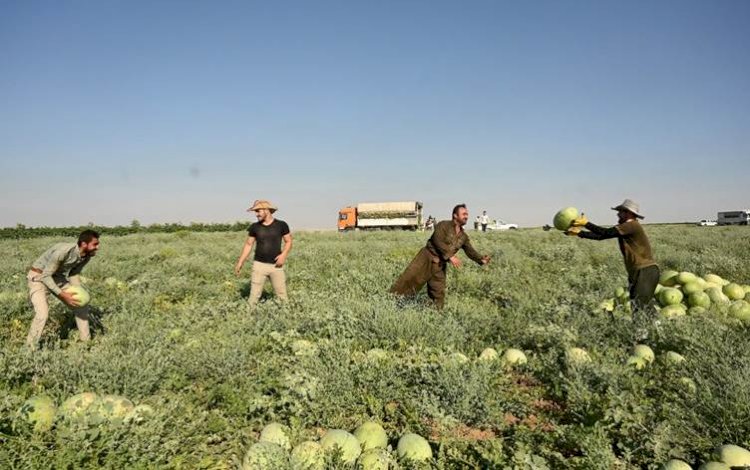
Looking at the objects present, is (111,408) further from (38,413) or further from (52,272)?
(52,272)

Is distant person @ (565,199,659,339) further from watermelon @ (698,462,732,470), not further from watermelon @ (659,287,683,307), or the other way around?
watermelon @ (698,462,732,470)

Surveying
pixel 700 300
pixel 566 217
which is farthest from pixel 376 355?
Result: pixel 700 300

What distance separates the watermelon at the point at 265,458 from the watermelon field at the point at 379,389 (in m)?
0.01

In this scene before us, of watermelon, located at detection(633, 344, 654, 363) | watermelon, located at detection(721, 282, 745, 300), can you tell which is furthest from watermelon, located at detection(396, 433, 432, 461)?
watermelon, located at detection(721, 282, 745, 300)

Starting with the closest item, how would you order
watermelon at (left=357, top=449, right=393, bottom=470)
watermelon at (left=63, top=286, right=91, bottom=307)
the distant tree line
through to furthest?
watermelon at (left=357, top=449, right=393, bottom=470)
watermelon at (left=63, top=286, right=91, bottom=307)
the distant tree line

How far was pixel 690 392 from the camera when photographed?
447cm

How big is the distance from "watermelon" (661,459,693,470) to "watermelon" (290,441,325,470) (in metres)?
2.45

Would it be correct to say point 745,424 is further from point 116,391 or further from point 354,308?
point 116,391

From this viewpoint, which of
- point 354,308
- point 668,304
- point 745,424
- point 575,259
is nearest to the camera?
point 745,424

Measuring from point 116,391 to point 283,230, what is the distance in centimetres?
434

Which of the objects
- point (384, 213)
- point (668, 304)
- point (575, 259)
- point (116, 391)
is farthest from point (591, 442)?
point (384, 213)

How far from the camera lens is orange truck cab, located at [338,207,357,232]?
52.2 meters

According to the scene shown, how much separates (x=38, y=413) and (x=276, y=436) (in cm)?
188

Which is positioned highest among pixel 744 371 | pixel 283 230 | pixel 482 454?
pixel 283 230
